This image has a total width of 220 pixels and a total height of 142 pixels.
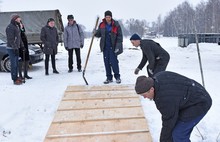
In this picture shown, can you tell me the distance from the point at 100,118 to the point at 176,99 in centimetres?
225

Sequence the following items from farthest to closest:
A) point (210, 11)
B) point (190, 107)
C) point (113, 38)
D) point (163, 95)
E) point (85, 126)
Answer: point (210, 11), point (113, 38), point (85, 126), point (190, 107), point (163, 95)

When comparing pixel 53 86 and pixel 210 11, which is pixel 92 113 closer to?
pixel 53 86

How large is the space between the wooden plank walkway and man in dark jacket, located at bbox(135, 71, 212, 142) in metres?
1.02

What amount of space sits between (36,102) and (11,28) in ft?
8.13

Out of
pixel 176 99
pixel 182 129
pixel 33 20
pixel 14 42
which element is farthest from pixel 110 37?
pixel 33 20

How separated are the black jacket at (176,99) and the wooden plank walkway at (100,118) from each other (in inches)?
44.3

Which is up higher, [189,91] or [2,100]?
[189,91]

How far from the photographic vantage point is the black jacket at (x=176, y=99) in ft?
9.32

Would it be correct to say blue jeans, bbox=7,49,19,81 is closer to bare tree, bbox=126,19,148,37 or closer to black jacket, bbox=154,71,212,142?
black jacket, bbox=154,71,212,142

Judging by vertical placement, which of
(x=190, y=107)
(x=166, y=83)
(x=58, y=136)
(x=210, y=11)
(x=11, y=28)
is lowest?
(x=58, y=136)

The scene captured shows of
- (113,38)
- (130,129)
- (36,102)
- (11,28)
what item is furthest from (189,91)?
(11,28)

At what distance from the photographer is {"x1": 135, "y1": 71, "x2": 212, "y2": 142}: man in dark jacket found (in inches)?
112

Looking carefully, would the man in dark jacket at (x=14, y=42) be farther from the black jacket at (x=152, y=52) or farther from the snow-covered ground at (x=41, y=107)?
the black jacket at (x=152, y=52)

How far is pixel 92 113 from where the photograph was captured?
5168 millimetres
